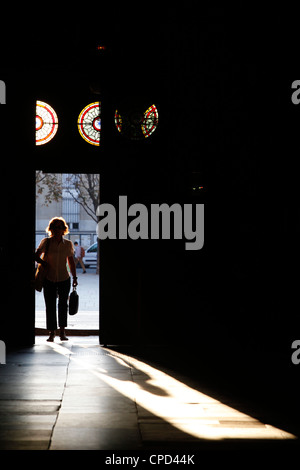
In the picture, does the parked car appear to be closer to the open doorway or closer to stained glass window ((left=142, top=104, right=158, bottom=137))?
the open doorway

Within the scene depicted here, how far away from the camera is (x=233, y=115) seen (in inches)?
335

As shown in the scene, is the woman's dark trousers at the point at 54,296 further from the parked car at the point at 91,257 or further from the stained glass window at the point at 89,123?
the parked car at the point at 91,257

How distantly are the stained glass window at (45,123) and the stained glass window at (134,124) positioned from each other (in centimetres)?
150

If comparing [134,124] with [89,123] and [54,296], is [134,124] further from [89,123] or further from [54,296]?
[54,296]

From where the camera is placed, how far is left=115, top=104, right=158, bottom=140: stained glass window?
834 cm

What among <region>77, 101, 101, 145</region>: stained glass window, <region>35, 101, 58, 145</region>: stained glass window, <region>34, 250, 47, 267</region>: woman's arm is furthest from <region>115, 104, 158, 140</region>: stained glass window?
<region>34, 250, 47, 267</region>: woman's arm

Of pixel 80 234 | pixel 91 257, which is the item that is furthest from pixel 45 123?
pixel 80 234

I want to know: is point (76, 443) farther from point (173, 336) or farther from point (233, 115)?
point (233, 115)

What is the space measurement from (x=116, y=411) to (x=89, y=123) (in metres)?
5.61

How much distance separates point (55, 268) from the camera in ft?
28.1

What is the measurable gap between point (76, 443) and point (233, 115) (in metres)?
5.61

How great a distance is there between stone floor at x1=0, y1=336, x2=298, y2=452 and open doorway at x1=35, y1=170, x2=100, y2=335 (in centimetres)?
387

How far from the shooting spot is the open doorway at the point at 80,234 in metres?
11.8
